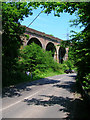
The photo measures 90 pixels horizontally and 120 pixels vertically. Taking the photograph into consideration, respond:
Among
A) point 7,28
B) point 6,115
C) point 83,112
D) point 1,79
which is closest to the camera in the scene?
point 6,115

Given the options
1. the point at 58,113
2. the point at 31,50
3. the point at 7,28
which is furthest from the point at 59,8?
the point at 31,50

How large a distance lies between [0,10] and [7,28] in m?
2.00

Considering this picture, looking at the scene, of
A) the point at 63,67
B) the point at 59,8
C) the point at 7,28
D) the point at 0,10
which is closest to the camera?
the point at 59,8

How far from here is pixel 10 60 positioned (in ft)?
49.2

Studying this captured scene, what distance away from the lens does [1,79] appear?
14.8 m

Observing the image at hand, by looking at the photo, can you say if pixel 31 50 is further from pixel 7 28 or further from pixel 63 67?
pixel 63 67

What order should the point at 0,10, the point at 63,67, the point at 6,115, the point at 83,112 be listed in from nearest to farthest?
the point at 6,115, the point at 83,112, the point at 0,10, the point at 63,67

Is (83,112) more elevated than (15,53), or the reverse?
(15,53)

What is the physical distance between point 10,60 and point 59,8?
36.1 ft

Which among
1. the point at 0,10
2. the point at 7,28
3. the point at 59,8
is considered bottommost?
the point at 59,8

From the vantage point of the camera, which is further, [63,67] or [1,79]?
[63,67]

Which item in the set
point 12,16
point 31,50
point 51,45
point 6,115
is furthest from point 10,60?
point 51,45

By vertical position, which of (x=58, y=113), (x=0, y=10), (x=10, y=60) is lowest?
(x=58, y=113)

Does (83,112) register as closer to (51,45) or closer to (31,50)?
(31,50)
